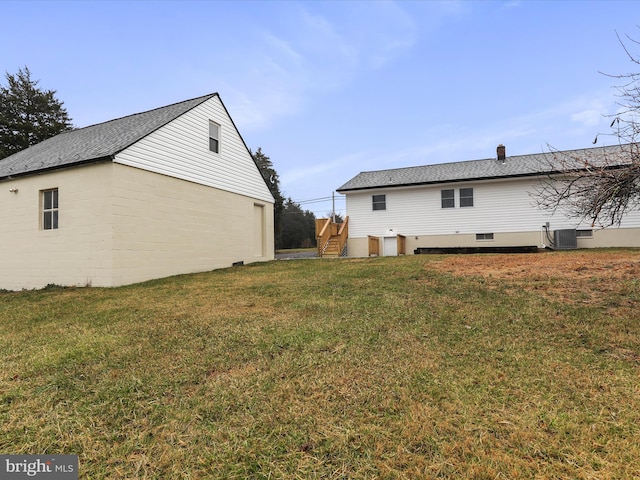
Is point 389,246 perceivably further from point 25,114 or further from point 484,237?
point 25,114

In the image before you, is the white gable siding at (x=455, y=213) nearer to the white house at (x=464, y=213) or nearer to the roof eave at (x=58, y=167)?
the white house at (x=464, y=213)

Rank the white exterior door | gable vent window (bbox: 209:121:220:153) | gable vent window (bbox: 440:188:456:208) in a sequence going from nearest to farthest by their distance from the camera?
1. gable vent window (bbox: 209:121:220:153)
2. gable vent window (bbox: 440:188:456:208)
3. the white exterior door

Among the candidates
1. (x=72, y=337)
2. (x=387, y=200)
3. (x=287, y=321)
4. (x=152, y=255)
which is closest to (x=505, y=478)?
(x=287, y=321)

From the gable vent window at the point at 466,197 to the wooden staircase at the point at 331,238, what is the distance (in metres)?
6.29

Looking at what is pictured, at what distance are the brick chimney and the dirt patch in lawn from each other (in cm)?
1148

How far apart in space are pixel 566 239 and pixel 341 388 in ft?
55.2

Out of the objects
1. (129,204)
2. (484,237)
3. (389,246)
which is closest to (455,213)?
(484,237)

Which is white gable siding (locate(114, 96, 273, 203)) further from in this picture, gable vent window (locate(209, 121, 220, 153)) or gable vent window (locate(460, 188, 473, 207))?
gable vent window (locate(460, 188, 473, 207))

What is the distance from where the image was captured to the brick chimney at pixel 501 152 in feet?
59.6

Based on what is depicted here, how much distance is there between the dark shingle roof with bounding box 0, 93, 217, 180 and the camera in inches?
372

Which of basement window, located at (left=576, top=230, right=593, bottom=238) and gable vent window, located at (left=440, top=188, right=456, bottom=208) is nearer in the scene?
basement window, located at (left=576, top=230, right=593, bottom=238)

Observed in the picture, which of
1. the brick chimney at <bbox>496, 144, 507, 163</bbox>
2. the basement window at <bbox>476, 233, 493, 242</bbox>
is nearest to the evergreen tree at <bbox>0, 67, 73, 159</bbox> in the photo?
the basement window at <bbox>476, 233, 493, 242</bbox>

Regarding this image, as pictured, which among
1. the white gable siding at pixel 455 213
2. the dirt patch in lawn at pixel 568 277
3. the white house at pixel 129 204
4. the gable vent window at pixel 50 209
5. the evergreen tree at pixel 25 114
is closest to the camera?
the dirt patch in lawn at pixel 568 277

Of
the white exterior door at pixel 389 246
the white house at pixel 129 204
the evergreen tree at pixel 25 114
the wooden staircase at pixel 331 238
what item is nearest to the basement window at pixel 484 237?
the white exterior door at pixel 389 246
